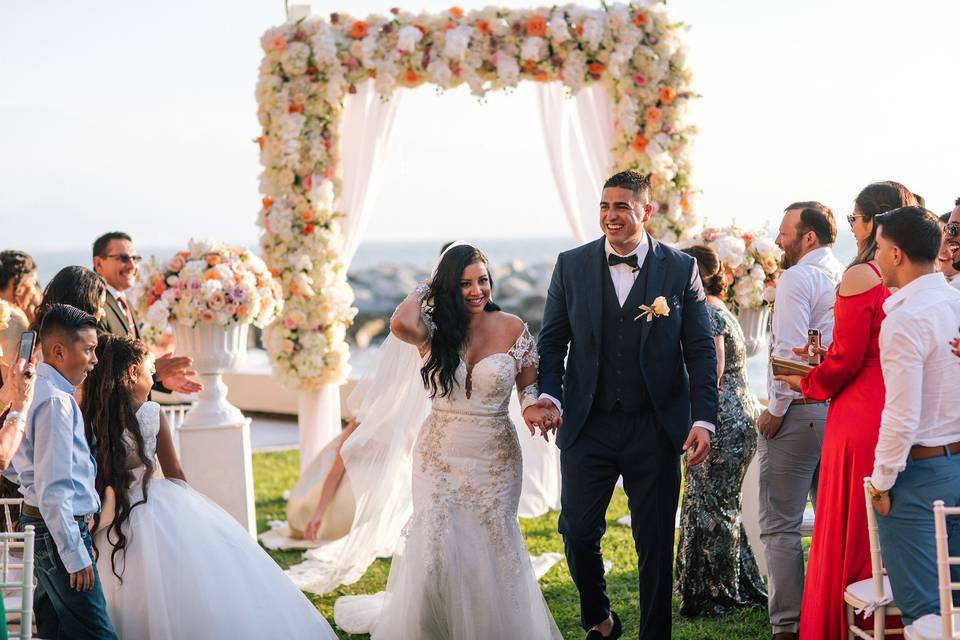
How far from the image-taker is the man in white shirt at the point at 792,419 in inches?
185

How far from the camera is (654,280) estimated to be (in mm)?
4414

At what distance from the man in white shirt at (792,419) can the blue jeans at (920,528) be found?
3.66 feet

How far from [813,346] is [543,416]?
1.09 m

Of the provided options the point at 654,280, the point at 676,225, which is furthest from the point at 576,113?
the point at 654,280

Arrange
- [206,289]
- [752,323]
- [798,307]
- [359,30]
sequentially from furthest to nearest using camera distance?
[359,30], [206,289], [752,323], [798,307]

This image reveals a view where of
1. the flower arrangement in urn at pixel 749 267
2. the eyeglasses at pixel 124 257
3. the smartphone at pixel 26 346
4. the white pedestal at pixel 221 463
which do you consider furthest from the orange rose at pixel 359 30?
the smartphone at pixel 26 346

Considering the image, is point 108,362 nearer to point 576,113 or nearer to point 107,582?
point 107,582

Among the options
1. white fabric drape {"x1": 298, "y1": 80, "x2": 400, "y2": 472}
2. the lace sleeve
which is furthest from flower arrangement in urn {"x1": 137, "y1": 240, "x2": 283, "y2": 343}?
the lace sleeve

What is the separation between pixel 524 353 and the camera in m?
4.67

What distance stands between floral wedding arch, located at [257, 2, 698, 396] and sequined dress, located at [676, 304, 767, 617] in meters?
2.89

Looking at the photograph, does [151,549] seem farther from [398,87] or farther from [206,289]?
[398,87]

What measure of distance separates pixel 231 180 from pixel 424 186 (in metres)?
15.7

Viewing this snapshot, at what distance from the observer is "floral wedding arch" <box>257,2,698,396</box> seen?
791cm

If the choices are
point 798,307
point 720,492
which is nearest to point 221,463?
point 720,492
